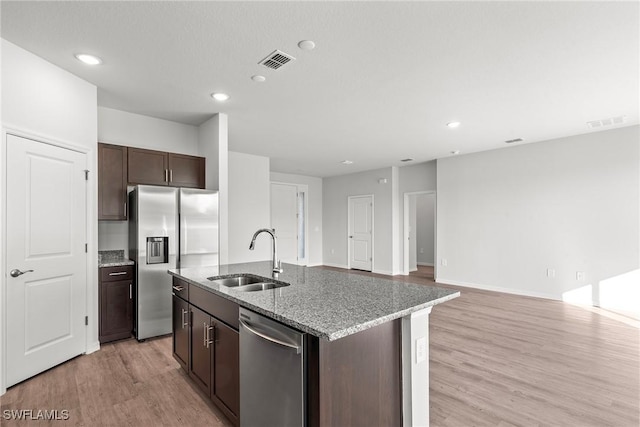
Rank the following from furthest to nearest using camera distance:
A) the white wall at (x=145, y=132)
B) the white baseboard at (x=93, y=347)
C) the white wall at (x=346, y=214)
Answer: the white wall at (x=346, y=214), the white wall at (x=145, y=132), the white baseboard at (x=93, y=347)

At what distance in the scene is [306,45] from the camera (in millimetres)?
2369

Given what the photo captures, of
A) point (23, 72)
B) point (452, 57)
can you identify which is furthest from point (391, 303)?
point (23, 72)

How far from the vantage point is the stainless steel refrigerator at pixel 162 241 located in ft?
11.1

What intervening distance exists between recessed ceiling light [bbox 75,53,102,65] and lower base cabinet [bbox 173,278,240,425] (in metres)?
2.00

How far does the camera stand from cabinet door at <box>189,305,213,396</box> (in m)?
2.12

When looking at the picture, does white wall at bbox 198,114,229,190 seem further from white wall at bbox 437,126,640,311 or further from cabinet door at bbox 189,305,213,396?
white wall at bbox 437,126,640,311

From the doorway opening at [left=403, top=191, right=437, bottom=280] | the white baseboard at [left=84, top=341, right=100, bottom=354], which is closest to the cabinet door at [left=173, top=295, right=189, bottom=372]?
the white baseboard at [left=84, top=341, right=100, bottom=354]

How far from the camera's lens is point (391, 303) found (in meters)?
1.61

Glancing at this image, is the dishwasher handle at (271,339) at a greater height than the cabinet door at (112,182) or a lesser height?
lesser

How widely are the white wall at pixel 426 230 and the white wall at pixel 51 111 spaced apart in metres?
8.36

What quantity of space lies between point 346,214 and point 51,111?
6627 mm

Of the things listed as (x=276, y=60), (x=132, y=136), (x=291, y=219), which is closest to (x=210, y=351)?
(x=276, y=60)

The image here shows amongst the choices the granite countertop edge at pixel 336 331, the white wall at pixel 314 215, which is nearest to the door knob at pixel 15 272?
the granite countertop edge at pixel 336 331

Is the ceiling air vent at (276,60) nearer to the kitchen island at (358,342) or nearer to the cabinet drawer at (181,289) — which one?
the kitchen island at (358,342)
